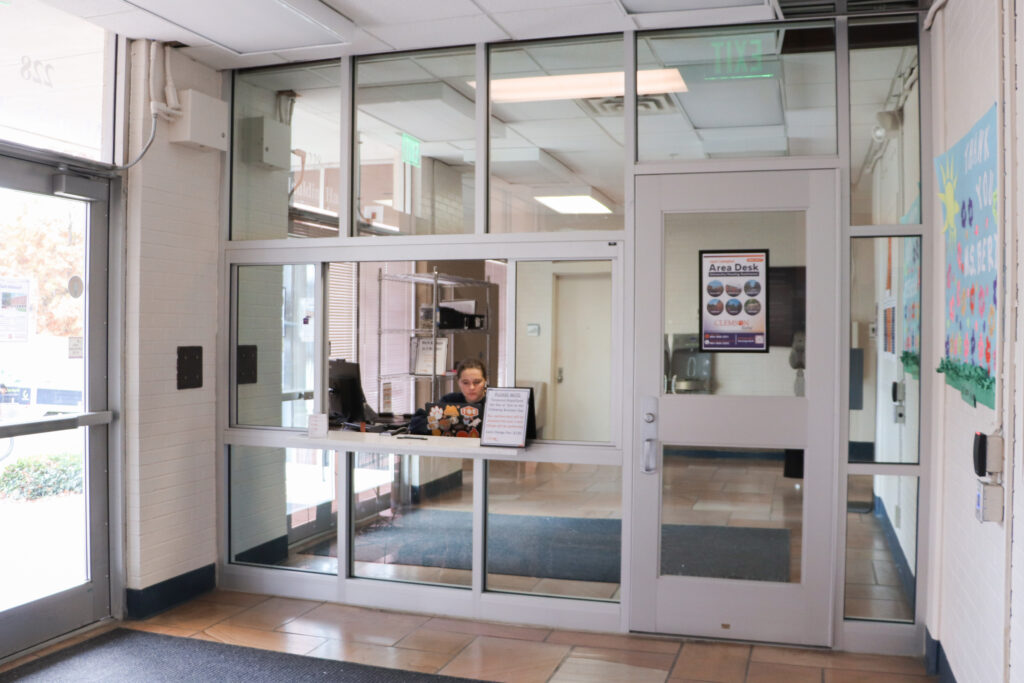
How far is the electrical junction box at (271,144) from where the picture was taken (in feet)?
15.2

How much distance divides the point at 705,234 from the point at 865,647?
197 centimetres

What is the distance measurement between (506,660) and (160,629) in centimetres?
169

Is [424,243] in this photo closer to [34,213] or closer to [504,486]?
[504,486]

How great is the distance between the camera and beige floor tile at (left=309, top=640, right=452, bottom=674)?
3.66 meters

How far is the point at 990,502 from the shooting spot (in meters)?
2.51

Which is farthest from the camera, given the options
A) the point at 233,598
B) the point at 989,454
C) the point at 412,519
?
the point at 233,598

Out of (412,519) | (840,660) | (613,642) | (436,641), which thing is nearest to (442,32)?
(412,519)

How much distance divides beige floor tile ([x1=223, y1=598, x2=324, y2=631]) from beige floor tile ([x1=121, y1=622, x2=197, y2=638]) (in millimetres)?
203

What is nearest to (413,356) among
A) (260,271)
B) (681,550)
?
(260,271)

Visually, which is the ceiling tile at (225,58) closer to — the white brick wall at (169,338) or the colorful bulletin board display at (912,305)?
the white brick wall at (169,338)

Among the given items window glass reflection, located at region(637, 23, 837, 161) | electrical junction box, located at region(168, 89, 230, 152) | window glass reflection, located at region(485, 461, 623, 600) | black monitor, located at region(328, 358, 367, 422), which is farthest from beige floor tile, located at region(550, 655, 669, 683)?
electrical junction box, located at region(168, 89, 230, 152)

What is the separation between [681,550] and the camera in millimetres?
3939

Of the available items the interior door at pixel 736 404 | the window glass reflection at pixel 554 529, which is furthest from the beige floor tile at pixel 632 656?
the window glass reflection at pixel 554 529

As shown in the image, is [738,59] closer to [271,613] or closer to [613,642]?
[613,642]
